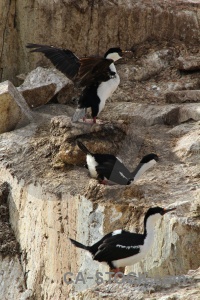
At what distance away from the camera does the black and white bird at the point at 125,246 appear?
Result: 12.1 m

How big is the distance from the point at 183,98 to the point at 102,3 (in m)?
2.63

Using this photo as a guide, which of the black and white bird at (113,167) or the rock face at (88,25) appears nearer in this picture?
the black and white bird at (113,167)

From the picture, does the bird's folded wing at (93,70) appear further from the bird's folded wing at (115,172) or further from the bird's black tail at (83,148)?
the bird's folded wing at (115,172)

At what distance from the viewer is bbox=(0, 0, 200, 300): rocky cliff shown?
12.8m

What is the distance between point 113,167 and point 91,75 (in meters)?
2.14

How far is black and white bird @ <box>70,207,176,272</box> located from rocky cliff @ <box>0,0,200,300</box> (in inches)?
18.0

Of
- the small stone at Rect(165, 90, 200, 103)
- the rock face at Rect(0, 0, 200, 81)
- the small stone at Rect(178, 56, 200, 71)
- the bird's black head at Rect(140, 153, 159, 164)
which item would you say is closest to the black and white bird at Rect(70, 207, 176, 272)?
the bird's black head at Rect(140, 153, 159, 164)

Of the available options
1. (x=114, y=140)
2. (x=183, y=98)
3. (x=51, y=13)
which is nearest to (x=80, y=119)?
(x=114, y=140)

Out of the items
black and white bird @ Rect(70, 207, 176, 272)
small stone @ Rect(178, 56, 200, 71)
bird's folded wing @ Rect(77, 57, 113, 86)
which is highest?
bird's folded wing @ Rect(77, 57, 113, 86)

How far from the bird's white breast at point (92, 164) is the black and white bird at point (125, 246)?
2.22 m

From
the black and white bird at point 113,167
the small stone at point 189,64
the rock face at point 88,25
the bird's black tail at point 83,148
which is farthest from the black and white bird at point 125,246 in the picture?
the rock face at point 88,25

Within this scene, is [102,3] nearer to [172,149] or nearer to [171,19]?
[171,19]

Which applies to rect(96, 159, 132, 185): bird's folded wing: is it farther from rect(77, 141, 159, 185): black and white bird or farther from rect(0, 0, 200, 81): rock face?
rect(0, 0, 200, 81): rock face

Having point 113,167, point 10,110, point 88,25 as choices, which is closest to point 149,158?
point 113,167
